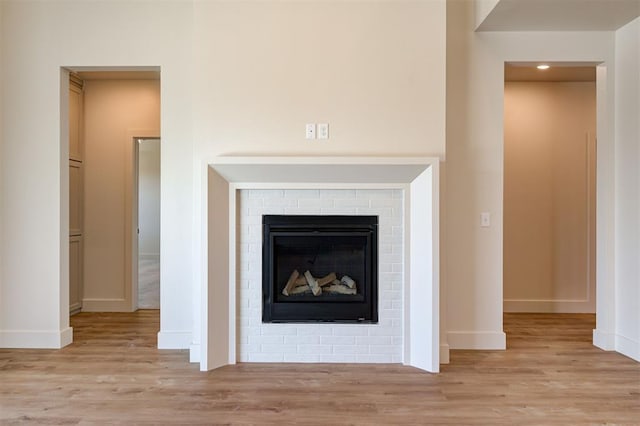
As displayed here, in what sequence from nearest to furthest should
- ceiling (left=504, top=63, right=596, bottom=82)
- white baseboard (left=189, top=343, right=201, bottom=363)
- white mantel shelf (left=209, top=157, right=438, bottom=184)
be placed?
white mantel shelf (left=209, top=157, right=438, bottom=184), white baseboard (left=189, top=343, right=201, bottom=363), ceiling (left=504, top=63, right=596, bottom=82)

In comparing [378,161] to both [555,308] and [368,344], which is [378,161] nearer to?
[368,344]

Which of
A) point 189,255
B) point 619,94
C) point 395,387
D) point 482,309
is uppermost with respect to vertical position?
point 619,94

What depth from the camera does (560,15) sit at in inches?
123

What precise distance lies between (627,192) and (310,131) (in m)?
2.45

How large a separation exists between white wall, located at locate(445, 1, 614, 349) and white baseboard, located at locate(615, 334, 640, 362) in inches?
34.8

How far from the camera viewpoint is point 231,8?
A: 9.93 feet

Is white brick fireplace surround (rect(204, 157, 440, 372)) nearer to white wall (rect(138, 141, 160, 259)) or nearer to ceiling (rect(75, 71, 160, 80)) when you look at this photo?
ceiling (rect(75, 71, 160, 80))

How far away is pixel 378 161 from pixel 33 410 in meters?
2.39

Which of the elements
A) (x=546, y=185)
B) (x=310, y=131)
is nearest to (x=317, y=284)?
(x=310, y=131)

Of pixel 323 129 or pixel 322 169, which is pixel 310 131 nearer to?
pixel 323 129

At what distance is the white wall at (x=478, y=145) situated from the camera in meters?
3.41

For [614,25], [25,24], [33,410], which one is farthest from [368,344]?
[25,24]

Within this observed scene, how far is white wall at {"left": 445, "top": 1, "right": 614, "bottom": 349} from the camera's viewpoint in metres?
3.41

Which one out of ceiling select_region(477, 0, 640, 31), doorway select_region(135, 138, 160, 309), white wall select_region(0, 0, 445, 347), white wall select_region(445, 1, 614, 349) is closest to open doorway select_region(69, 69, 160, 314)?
white wall select_region(0, 0, 445, 347)
